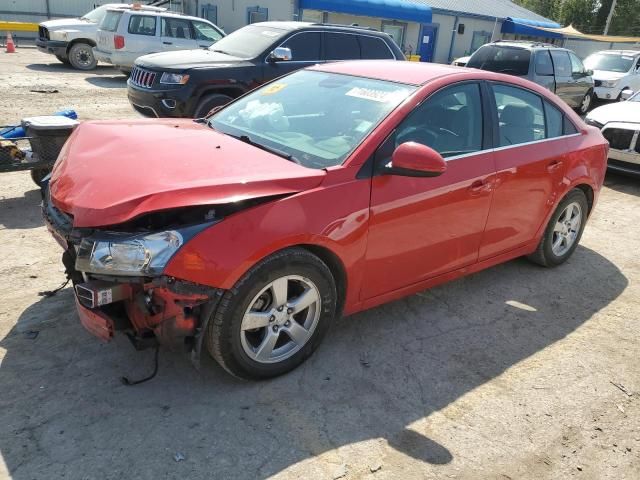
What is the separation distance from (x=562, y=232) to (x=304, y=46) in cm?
554

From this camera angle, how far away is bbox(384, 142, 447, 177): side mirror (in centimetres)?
303

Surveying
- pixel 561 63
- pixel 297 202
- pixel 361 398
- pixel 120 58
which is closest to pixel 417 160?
pixel 297 202

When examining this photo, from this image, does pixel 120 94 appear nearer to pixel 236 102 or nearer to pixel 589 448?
pixel 236 102

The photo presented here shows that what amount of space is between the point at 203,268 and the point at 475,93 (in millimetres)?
2421

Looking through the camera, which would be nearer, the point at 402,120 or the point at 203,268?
the point at 203,268

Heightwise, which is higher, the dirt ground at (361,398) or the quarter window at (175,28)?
the quarter window at (175,28)

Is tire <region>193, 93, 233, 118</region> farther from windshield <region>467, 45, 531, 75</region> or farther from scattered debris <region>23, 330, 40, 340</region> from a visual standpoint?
windshield <region>467, 45, 531, 75</region>

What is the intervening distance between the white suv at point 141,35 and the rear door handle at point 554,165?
1232 centimetres

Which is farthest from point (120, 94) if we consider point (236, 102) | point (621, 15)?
point (621, 15)

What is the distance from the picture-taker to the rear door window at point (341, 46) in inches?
354

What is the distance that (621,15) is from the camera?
5450 centimetres

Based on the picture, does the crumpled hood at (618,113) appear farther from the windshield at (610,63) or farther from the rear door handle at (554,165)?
the windshield at (610,63)

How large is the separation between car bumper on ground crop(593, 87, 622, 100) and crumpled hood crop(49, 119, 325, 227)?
15794 mm

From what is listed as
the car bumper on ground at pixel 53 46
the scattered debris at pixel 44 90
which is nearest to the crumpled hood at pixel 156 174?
the scattered debris at pixel 44 90
